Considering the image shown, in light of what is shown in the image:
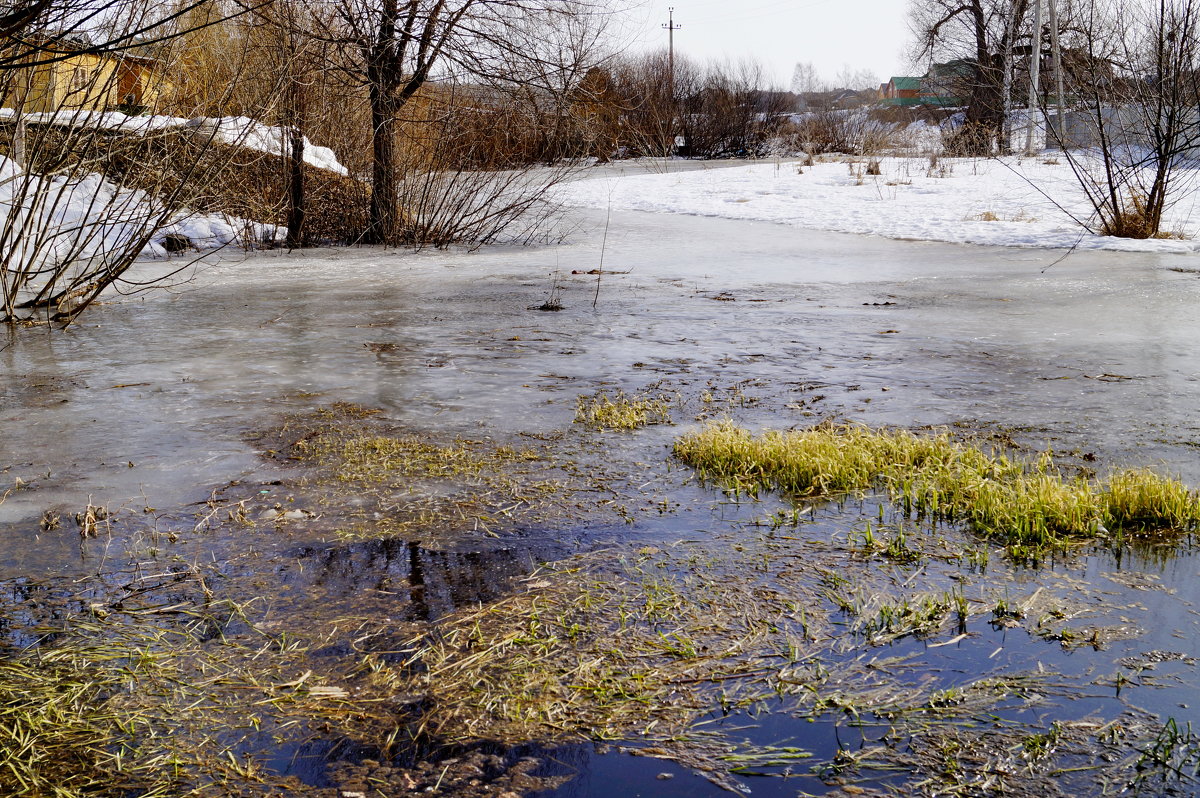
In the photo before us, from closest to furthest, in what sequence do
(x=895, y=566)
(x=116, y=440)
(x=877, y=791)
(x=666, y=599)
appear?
(x=877, y=791) → (x=666, y=599) → (x=895, y=566) → (x=116, y=440)

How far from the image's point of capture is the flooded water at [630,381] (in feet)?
10.3

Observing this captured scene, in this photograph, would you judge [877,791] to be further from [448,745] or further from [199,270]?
[199,270]

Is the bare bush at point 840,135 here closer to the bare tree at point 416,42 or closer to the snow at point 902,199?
the snow at point 902,199

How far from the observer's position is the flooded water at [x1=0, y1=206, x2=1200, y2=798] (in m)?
3.13

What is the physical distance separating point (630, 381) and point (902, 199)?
15.4 meters

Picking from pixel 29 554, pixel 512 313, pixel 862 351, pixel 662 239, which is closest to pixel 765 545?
pixel 29 554

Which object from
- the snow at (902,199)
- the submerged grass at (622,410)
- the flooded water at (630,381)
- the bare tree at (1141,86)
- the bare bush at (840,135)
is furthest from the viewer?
the bare bush at (840,135)

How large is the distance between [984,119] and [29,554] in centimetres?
4086

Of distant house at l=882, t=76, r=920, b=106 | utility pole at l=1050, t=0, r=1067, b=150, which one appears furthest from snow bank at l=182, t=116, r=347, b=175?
distant house at l=882, t=76, r=920, b=106

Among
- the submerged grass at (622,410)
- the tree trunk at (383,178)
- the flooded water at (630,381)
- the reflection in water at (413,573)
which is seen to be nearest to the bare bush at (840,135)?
the tree trunk at (383,178)

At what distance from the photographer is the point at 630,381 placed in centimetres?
629

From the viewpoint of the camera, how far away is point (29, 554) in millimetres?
3580

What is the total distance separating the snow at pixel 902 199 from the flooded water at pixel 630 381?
278 cm

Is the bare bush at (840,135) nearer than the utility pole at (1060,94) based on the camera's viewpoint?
No
